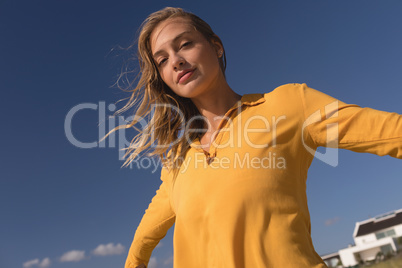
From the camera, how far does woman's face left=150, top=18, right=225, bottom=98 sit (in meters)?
1.84

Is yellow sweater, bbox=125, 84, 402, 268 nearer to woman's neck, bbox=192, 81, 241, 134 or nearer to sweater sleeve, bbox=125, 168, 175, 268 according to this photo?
woman's neck, bbox=192, 81, 241, 134

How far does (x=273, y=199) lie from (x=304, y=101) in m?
0.43

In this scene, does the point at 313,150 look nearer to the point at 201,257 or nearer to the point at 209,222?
the point at 209,222

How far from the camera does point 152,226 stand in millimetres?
2137

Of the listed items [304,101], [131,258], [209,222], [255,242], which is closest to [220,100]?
[304,101]

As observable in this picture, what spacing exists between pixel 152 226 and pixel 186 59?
0.99 metres

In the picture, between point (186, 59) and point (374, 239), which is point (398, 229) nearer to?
point (374, 239)

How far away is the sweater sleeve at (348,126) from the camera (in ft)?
3.93

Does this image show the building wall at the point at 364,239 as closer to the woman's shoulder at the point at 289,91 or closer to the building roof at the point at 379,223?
the building roof at the point at 379,223

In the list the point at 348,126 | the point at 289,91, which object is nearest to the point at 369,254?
the point at 289,91

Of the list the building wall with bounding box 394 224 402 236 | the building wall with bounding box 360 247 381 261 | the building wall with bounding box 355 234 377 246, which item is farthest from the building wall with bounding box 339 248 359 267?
the building wall with bounding box 394 224 402 236

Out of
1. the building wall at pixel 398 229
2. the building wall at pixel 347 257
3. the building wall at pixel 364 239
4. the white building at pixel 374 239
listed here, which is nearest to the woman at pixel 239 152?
the white building at pixel 374 239

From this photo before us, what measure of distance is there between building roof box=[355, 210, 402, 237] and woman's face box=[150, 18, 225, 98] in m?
40.3

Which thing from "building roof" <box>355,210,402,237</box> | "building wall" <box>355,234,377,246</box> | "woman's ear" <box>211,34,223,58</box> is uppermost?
"woman's ear" <box>211,34,223,58</box>
